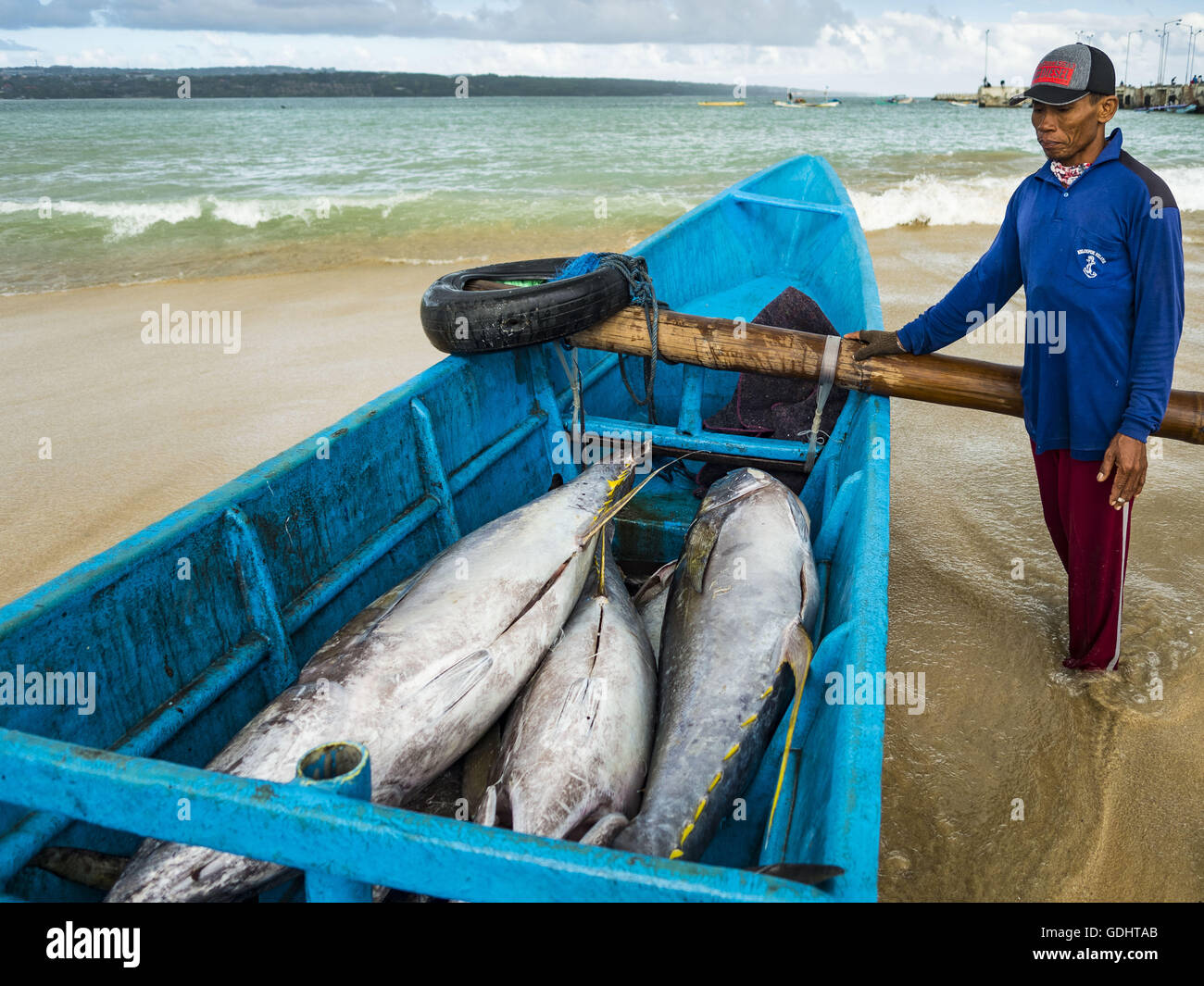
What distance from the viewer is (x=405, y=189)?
71.2 ft

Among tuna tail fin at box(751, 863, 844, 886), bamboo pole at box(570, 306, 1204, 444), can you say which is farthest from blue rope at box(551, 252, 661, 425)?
tuna tail fin at box(751, 863, 844, 886)

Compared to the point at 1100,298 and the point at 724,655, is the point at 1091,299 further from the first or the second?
the point at 724,655

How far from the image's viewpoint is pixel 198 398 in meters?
8.15

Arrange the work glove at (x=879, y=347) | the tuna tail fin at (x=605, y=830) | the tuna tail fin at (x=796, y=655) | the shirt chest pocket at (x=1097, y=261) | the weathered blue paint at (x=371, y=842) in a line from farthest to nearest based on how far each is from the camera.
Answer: the work glove at (x=879, y=347)
the shirt chest pocket at (x=1097, y=261)
the tuna tail fin at (x=796, y=655)
the tuna tail fin at (x=605, y=830)
the weathered blue paint at (x=371, y=842)

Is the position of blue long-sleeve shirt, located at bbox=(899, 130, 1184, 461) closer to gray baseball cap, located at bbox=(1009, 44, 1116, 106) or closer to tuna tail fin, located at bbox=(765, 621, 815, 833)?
gray baseball cap, located at bbox=(1009, 44, 1116, 106)

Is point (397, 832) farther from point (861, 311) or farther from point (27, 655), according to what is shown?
point (861, 311)

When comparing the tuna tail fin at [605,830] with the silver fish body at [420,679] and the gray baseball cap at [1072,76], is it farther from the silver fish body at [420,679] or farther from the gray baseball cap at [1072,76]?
the gray baseball cap at [1072,76]

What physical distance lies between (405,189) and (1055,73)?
68.1 ft

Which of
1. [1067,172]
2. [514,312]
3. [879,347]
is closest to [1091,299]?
[1067,172]

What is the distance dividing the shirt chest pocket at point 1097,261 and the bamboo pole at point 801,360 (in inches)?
26.5

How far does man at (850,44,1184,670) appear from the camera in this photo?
10.0 feet

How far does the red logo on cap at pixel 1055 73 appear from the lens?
3.05 metres

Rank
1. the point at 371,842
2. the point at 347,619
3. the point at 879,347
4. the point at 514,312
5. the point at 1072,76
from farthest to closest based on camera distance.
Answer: the point at 879,347 < the point at 514,312 < the point at 347,619 < the point at 1072,76 < the point at 371,842

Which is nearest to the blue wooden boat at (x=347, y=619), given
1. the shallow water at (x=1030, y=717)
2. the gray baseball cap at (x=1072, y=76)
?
the shallow water at (x=1030, y=717)
